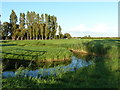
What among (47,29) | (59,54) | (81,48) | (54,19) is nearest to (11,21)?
(47,29)

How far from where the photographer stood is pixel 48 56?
72.8 feet

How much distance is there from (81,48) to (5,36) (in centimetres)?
6146

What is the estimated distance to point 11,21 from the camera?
260 feet

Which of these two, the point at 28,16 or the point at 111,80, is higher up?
the point at 28,16

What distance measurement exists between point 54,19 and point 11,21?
2632cm

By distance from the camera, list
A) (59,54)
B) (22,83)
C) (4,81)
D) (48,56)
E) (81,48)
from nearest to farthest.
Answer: (22,83) → (4,81) → (48,56) → (59,54) → (81,48)

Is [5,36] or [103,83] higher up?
[5,36]

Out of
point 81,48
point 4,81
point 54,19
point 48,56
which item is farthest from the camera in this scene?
point 54,19

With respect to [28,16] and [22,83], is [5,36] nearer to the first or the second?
[28,16]

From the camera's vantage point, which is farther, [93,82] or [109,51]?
[109,51]

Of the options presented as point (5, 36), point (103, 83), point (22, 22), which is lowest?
point (103, 83)

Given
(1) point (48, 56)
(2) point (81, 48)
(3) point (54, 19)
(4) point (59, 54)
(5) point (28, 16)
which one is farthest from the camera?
(3) point (54, 19)

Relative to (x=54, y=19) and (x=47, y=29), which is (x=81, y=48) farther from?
(x=54, y=19)


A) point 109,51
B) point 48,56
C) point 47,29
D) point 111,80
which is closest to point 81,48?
point 109,51
